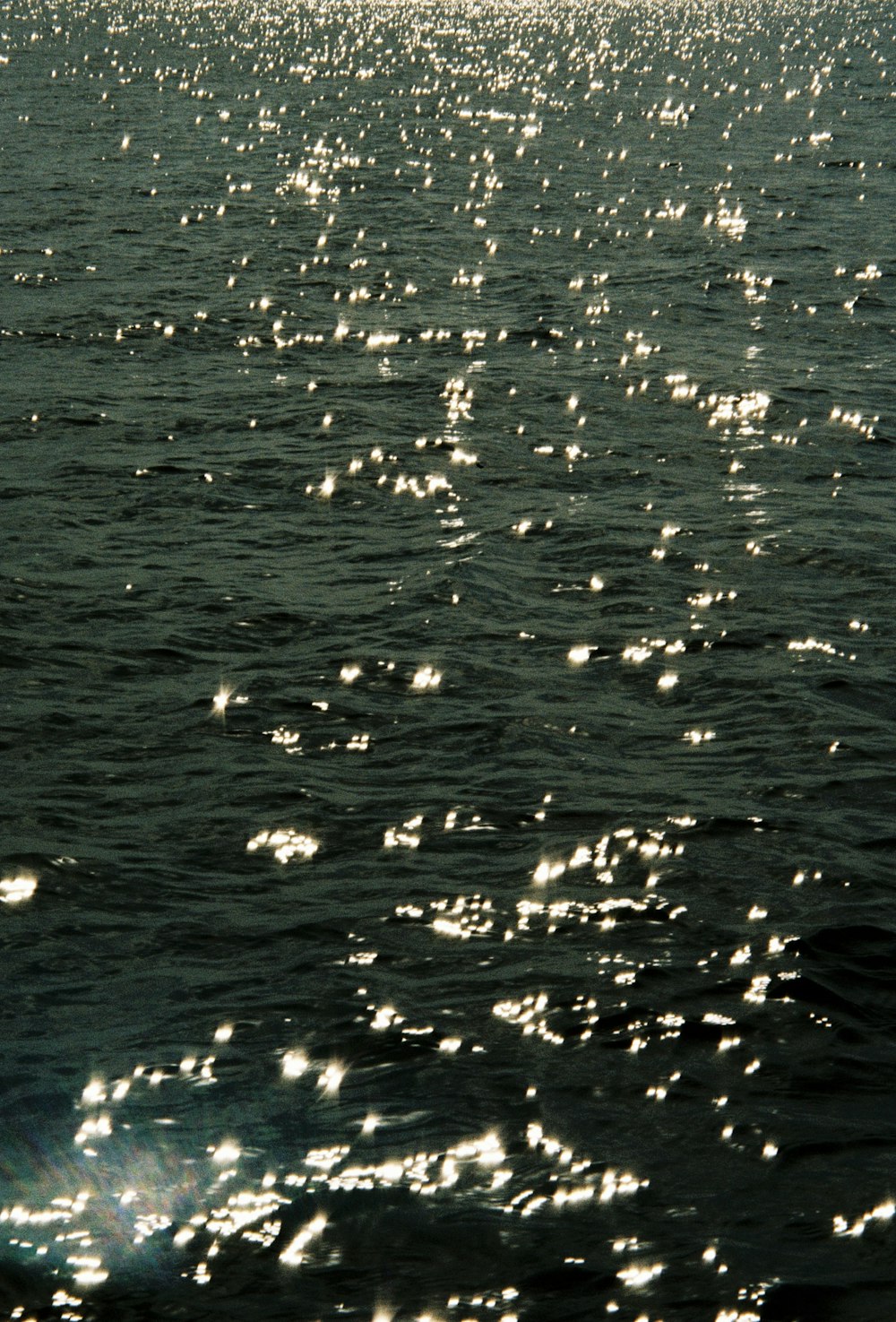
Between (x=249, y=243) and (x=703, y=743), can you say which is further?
(x=249, y=243)

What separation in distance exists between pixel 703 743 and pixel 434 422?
13.0m

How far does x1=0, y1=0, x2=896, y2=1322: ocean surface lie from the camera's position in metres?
11.2

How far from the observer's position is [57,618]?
2019cm

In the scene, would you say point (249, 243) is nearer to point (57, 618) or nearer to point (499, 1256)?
point (57, 618)

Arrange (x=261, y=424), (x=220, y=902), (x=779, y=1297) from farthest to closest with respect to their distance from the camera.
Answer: (x=261, y=424)
(x=220, y=902)
(x=779, y=1297)

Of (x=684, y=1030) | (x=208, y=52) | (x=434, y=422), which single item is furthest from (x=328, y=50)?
(x=684, y=1030)

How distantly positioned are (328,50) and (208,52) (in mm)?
10213

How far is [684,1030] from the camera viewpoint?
42.6 ft

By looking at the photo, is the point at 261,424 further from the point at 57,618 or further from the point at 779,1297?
the point at 779,1297

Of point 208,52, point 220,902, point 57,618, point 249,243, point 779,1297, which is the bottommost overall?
point 779,1297

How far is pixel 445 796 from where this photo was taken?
1625 centimetres

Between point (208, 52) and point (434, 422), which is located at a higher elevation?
point (208, 52)

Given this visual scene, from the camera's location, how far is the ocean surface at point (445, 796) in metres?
11.2

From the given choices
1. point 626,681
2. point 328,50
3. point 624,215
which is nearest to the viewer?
point 626,681
